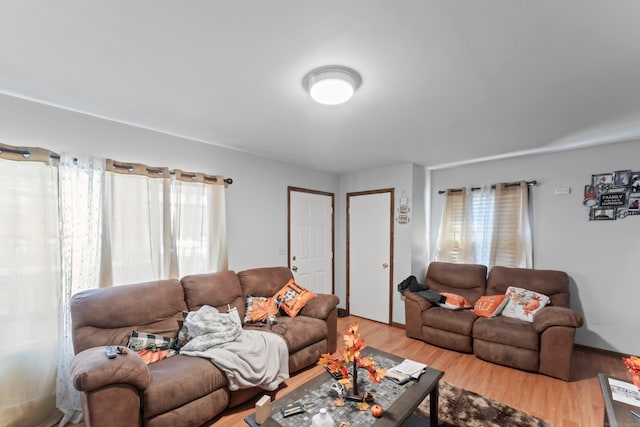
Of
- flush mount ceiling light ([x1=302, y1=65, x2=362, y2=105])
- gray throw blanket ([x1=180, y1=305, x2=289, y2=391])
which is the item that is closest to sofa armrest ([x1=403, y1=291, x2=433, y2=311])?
gray throw blanket ([x1=180, y1=305, x2=289, y2=391])

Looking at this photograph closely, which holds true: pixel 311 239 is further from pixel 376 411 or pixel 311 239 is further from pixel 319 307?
pixel 376 411

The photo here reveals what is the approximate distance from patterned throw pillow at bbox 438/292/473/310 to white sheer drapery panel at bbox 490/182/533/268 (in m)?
0.72

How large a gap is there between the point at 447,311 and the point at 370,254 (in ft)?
4.61

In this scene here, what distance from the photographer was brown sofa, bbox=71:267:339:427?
161 centimetres

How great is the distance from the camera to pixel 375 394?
1677mm

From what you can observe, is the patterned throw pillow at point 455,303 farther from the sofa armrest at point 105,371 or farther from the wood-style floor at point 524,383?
the sofa armrest at point 105,371

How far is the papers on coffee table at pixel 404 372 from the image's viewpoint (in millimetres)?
1811

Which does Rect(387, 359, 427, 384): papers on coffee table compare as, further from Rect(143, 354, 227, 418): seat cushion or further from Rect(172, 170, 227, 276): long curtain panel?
Rect(172, 170, 227, 276): long curtain panel

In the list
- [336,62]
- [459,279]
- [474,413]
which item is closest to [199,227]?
[336,62]

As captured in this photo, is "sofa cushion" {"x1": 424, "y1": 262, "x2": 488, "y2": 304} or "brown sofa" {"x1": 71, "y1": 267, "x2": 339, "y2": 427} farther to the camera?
"sofa cushion" {"x1": 424, "y1": 262, "x2": 488, "y2": 304}

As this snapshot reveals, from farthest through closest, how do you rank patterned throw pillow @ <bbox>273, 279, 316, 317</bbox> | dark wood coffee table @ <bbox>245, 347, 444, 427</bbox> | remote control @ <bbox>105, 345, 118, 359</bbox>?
patterned throw pillow @ <bbox>273, 279, 316, 317</bbox>
remote control @ <bbox>105, 345, 118, 359</bbox>
dark wood coffee table @ <bbox>245, 347, 444, 427</bbox>

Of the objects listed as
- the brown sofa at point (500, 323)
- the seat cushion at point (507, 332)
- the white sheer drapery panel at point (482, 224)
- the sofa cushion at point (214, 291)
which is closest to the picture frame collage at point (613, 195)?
the brown sofa at point (500, 323)

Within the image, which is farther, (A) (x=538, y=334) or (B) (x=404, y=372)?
(A) (x=538, y=334)

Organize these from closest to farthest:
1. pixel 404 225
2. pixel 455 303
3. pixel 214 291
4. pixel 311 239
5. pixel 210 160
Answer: pixel 214 291
pixel 210 160
pixel 455 303
pixel 404 225
pixel 311 239
